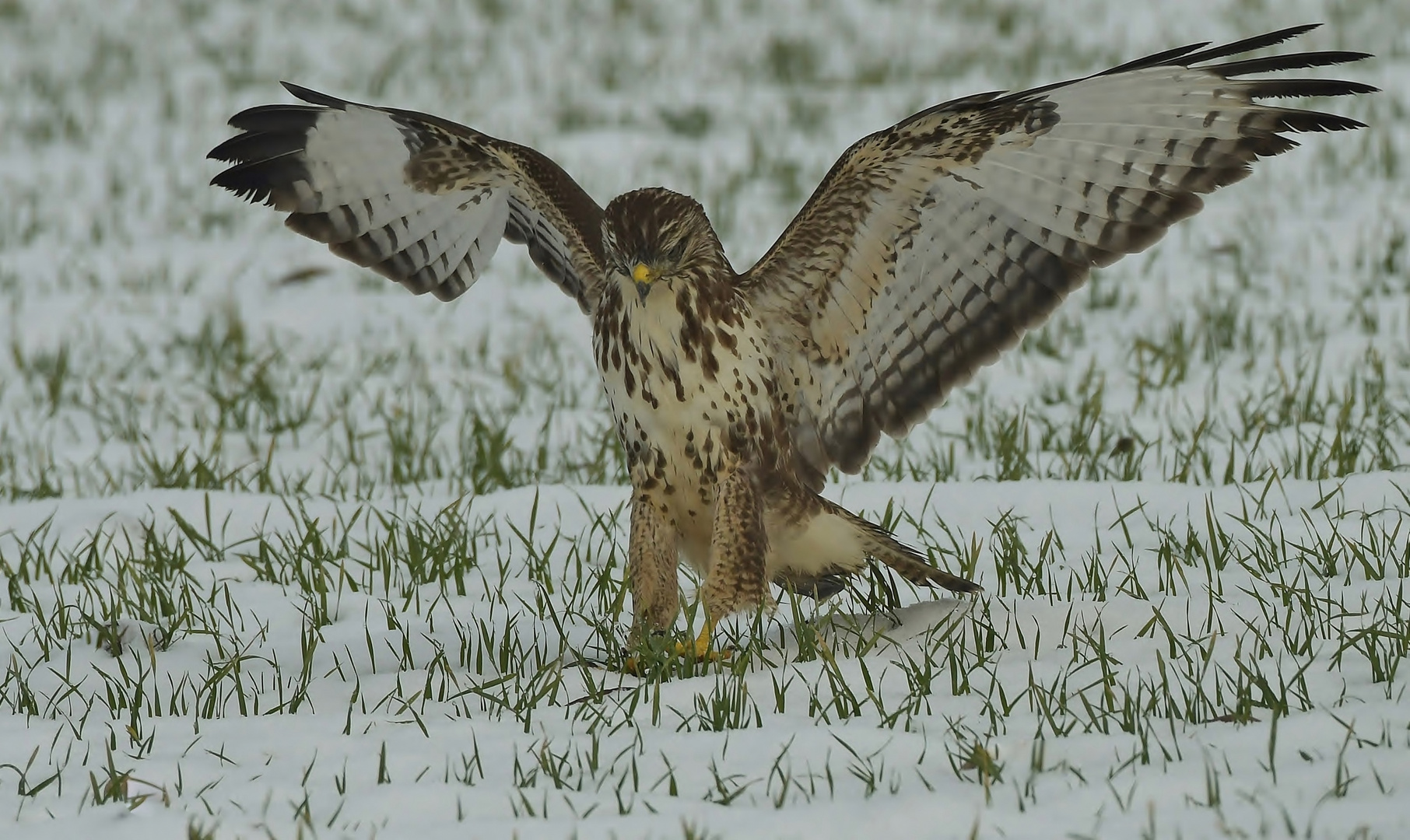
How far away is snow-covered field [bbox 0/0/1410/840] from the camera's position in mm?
3266

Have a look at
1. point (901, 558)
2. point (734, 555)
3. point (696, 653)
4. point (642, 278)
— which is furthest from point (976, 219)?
point (696, 653)

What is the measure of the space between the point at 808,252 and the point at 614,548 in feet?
3.93

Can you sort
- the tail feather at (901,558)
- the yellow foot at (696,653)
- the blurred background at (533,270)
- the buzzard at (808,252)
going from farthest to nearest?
the blurred background at (533,270), the tail feather at (901,558), the buzzard at (808,252), the yellow foot at (696,653)

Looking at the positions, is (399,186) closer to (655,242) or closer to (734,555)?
(655,242)

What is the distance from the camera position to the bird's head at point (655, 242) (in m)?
4.13

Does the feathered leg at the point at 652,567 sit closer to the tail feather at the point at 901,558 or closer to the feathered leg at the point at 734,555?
the feathered leg at the point at 734,555

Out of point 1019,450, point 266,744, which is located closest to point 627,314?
point 266,744

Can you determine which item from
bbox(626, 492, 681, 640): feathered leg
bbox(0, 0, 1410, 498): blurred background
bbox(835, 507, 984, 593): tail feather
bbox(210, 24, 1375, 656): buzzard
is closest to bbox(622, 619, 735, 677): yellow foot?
bbox(210, 24, 1375, 656): buzzard

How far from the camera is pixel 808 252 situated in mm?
4543

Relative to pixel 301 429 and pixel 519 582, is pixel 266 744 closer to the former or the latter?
pixel 519 582

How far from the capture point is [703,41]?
1598cm

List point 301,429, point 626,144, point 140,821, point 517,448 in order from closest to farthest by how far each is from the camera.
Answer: point 140,821
point 517,448
point 301,429
point 626,144

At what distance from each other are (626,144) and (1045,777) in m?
10.0

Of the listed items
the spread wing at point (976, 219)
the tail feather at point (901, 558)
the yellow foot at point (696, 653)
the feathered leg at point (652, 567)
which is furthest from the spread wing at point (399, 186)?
the yellow foot at point (696, 653)
